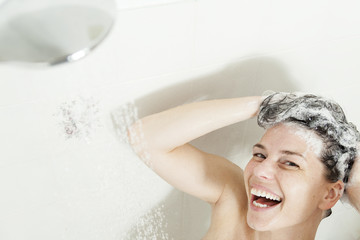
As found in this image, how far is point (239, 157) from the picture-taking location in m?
1.38

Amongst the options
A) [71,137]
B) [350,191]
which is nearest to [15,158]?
[71,137]

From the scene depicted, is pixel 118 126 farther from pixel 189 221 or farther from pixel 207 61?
pixel 189 221

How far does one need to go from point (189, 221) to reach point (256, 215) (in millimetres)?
492

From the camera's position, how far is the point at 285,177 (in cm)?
99

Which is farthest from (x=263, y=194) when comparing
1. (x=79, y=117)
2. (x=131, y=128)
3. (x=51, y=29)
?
(x=51, y=29)

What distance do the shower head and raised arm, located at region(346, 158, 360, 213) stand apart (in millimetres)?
795

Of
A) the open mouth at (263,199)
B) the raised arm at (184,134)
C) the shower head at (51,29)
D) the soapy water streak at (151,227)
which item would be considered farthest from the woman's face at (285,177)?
the shower head at (51,29)

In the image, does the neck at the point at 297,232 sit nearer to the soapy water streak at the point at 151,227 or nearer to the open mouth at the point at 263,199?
the open mouth at the point at 263,199

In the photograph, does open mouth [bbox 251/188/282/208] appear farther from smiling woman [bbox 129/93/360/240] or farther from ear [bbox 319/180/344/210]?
ear [bbox 319/180/344/210]

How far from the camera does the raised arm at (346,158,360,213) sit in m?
1.05

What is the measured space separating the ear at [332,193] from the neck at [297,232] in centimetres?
7

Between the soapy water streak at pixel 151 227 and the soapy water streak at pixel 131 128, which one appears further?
the soapy water streak at pixel 151 227

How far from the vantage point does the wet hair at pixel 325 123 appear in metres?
1.00

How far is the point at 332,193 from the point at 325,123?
20 cm
